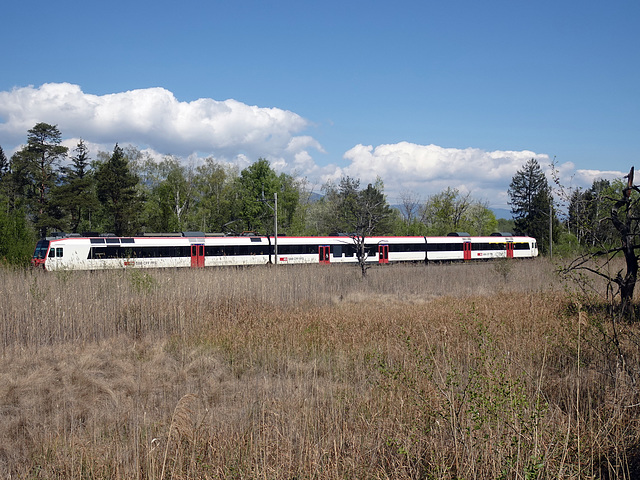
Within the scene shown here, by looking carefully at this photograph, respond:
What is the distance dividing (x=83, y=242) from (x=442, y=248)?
24974 mm

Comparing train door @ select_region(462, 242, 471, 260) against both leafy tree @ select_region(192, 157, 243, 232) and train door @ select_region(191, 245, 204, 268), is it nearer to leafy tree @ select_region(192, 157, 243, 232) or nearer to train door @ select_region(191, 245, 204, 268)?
train door @ select_region(191, 245, 204, 268)

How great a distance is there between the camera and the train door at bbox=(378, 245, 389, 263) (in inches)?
1361

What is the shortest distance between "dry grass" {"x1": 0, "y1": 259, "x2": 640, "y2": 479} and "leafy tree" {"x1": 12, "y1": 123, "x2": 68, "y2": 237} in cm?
3923

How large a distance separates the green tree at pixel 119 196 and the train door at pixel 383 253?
2717 cm

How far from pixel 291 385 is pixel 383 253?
2810 centimetres

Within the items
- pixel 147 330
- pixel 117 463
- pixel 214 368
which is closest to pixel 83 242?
pixel 147 330

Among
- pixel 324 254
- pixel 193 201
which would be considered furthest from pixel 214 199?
pixel 324 254

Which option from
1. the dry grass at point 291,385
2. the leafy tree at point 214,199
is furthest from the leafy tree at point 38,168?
the dry grass at point 291,385

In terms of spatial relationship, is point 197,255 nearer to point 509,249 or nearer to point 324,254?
point 324,254

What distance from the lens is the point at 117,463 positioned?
4828mm

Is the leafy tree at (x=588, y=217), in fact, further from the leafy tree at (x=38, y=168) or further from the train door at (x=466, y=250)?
the leafy tree at (x=38, y=168)

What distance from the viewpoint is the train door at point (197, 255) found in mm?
28670

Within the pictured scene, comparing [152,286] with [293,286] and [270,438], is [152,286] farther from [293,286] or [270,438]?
[270,438]

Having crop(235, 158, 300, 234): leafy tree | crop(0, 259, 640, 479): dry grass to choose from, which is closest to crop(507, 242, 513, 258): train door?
crop(235, 158, 300, 234): leafy tree
